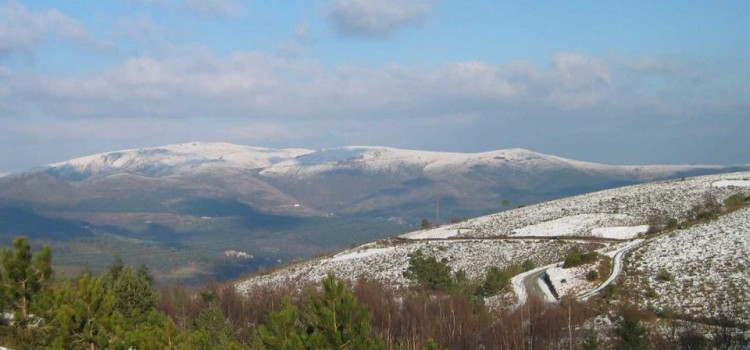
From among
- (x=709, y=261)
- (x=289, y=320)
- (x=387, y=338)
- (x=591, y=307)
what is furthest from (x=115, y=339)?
(x=709, y=261)

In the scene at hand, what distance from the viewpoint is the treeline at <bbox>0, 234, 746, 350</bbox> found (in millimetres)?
20594

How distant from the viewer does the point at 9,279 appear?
Result: 87.6ft

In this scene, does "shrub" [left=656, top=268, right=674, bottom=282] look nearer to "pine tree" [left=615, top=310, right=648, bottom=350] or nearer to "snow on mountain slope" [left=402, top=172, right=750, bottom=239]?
"pine tree" [left=615, top=310, right=648, bottom=350]

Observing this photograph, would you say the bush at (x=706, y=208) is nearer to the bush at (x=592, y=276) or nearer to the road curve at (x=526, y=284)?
the road curve at (x=526, y=284)

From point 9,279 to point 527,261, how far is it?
5145cm

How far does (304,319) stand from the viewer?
22156 millimetres

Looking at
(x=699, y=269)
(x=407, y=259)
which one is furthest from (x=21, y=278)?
(x=407, y=259)

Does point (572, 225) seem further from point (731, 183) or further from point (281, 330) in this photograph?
point (281, 330)

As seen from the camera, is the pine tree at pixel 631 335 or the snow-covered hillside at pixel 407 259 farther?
the snow-covered hillside at pixel 407 259

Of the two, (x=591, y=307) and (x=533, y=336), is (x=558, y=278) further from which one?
(x=533, y=336)

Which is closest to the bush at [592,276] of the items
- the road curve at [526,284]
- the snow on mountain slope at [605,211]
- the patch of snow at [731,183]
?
the road curve at [526,284]

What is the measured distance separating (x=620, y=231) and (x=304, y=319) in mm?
62980

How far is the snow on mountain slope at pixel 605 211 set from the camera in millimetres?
82938

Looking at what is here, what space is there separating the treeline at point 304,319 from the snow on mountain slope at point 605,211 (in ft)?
90.1
